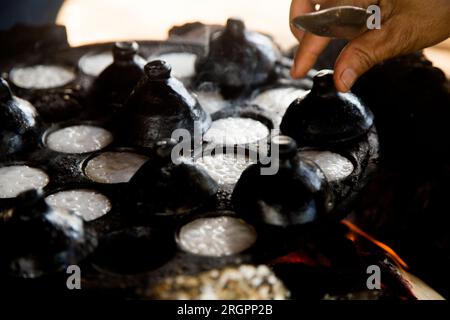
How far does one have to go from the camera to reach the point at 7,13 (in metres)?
5.79

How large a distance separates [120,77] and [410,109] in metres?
2.36

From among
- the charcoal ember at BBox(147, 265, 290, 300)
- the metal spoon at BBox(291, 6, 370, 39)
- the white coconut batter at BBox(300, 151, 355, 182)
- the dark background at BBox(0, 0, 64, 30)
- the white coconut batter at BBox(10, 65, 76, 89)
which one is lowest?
the charcoal ember at BBox(147, 265, 290, 300)

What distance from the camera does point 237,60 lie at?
458 centimetres

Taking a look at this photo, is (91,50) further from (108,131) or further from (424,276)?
(424,276)

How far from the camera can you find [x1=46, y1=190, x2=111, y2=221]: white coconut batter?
3.22m

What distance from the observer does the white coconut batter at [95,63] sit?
498 cm

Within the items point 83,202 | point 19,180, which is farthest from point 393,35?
point 19,180

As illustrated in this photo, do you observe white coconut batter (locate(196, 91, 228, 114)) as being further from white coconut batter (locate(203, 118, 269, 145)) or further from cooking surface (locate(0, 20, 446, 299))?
white coconut batter (locate(203, 118, 269, 145))

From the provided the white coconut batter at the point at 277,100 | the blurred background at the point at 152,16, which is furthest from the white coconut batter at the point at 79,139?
the blurred background at the point at 152,16

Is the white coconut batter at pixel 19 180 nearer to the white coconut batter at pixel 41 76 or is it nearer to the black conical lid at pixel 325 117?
the white coconut batter at pixel 41 76

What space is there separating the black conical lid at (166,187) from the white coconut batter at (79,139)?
915 millimetres

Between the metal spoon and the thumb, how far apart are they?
0.09m

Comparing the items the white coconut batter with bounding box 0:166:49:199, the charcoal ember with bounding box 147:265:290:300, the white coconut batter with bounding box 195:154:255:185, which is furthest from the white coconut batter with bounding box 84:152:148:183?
the charcoal ember with bounding box 147:265:290:300

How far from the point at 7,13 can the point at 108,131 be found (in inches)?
98.0
